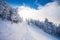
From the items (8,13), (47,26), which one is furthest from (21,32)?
(47,26)

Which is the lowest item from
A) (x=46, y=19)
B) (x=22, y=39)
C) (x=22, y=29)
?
(x=22, y=39)

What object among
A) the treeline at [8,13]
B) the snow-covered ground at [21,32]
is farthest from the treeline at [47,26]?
the treeline at [8,13]

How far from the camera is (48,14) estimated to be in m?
2.46

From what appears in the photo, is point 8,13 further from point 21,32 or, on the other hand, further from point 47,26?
point 47,26

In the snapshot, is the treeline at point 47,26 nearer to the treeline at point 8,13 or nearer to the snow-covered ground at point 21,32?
the snow-covered ground at point 21,32

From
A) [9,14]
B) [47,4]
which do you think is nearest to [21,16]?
[9,14]

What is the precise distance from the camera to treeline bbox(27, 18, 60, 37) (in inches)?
92.0

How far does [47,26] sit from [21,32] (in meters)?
0.48

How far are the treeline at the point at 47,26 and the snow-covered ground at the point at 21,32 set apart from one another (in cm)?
7

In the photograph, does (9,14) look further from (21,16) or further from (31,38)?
(31,38)

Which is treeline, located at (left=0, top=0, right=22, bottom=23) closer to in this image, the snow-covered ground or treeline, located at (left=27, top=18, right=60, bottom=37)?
the snow-covered ground

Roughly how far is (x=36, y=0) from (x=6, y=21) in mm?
663

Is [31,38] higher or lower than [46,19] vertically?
lower

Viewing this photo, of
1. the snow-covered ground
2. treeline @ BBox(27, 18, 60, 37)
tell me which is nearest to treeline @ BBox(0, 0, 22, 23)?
the snow-covered ground
